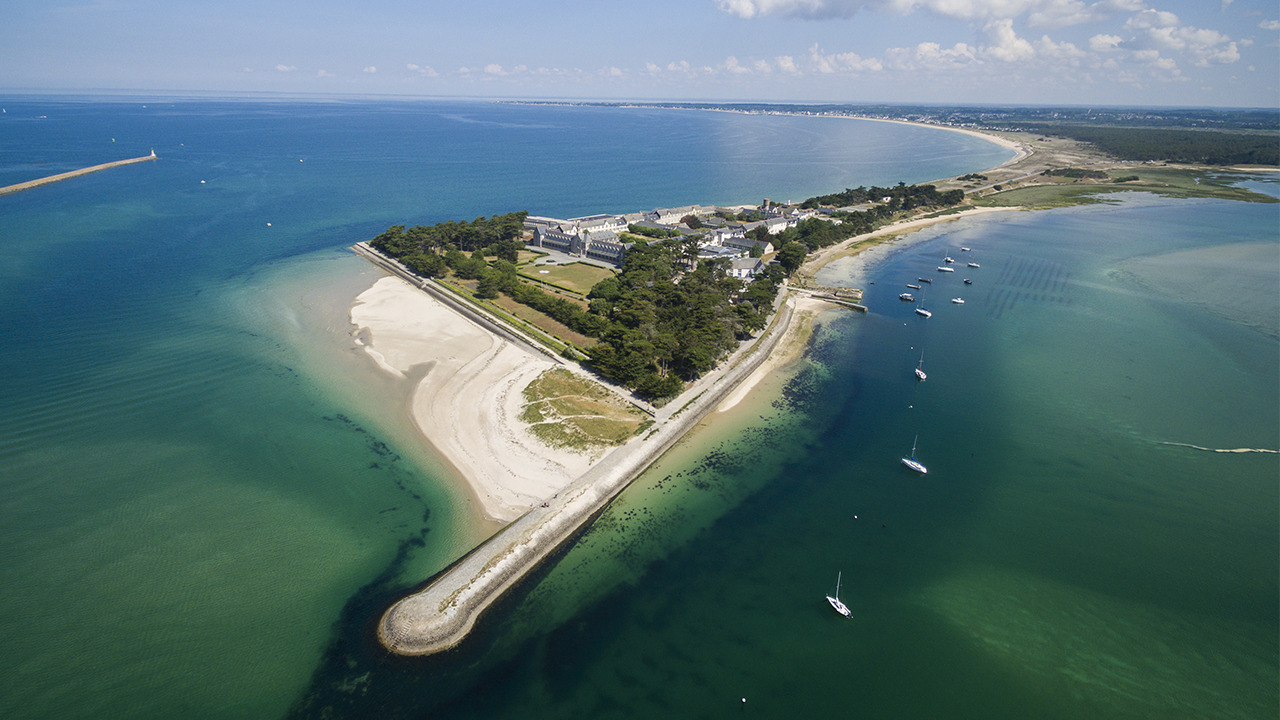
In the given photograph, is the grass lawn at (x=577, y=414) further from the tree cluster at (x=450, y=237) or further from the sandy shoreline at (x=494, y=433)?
the tree cluster at (x=450, y=237)

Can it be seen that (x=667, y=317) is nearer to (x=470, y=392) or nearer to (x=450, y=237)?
(x=470, y=392)

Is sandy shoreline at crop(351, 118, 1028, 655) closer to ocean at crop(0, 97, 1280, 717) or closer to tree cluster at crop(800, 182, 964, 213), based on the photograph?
ocean at crop(0, 97, 1280, 717)

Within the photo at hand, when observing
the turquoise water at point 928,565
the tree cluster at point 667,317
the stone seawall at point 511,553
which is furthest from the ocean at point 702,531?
the tree cluster at point 667,317

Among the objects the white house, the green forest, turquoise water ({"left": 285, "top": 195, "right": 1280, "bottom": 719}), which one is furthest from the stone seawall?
the white house

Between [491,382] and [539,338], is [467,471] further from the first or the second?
[539,338]

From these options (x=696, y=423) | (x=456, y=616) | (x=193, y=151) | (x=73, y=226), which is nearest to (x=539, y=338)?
(x=696, y=423)
